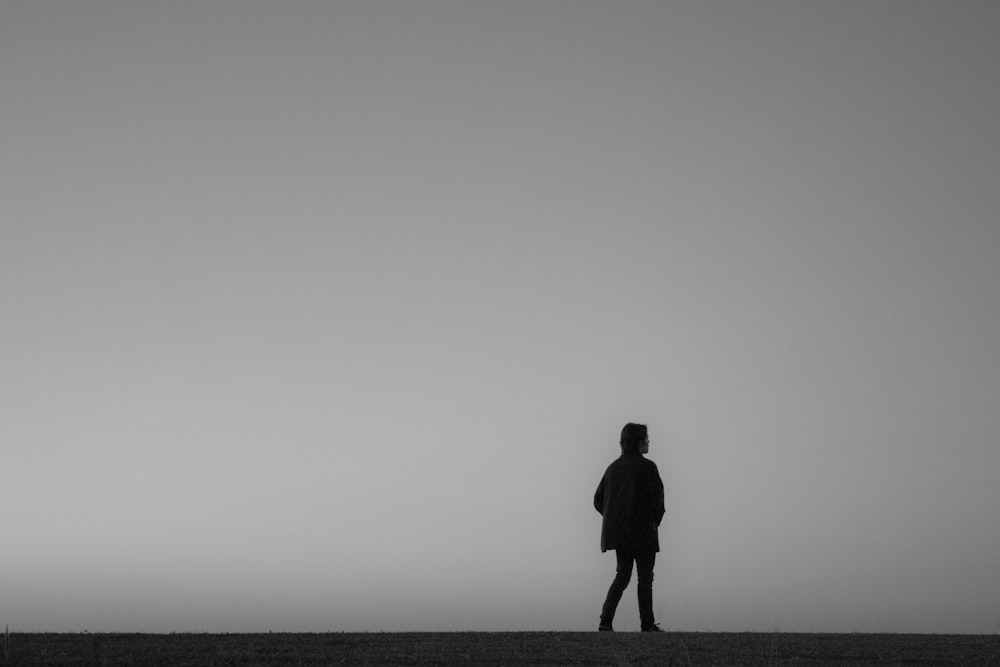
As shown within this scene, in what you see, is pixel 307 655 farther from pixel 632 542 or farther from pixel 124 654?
pixel 632 542

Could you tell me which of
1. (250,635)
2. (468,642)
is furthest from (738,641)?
(250,635)

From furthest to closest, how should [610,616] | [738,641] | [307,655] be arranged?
[610,616], [738,641], [307,655]

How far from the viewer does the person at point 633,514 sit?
11.6 meters

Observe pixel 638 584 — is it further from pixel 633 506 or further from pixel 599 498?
pixel 599 498

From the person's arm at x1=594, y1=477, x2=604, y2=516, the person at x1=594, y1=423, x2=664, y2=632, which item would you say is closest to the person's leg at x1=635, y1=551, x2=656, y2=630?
the person at x1=594, y1=423, x2=664, y2=632

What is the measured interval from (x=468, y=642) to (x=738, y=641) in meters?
2.34

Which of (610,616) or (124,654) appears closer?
(124,654)

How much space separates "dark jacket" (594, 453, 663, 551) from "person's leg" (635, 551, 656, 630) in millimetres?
121

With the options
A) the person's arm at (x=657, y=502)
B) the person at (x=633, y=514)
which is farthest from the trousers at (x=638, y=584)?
the person's arm at (x=657, y=502)

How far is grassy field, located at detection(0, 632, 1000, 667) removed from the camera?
306 inches

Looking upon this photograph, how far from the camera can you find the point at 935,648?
30.7ft

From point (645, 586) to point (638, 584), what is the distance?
81 millimetres

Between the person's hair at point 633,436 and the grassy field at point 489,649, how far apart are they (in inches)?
91.7

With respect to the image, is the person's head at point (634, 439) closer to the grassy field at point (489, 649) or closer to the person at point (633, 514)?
the person at point (633, 514)
